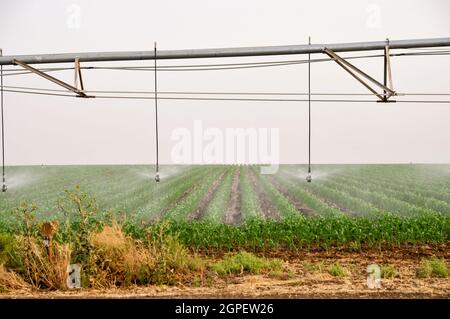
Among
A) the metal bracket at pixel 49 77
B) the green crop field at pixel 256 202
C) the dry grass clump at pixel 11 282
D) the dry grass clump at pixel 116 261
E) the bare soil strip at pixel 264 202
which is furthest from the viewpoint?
the bare soil strip at pixel 264 202

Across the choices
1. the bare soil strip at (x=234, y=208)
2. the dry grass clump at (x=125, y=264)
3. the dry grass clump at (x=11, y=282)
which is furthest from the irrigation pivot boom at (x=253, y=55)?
the bare soil strip at (x=234, y=208)

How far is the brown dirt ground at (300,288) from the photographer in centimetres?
756

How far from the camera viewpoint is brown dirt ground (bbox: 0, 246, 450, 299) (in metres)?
7.56

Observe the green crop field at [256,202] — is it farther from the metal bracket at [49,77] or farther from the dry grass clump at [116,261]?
the metal bracket at [49,77]

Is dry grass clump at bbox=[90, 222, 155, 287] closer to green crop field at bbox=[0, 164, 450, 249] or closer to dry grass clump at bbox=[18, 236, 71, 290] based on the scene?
dry grass clump at bbox=[18, 236, 71, 290]

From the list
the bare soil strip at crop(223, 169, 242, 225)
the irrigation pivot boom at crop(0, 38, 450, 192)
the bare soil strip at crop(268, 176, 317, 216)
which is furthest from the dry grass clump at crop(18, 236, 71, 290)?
the bare soil strip at crop(268, 176, 317, 216)

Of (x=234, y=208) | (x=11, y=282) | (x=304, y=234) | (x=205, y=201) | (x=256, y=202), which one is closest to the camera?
(x=11, y=282)

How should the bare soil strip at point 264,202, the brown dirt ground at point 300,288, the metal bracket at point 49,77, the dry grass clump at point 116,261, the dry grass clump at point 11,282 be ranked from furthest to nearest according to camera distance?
the bare soil strip at point 264,202 < the metal bracket at point 49,77 < the dry grass clump at point 116,261 < the dry grass clump at point 11,282 < the brown dirt ground at point 300,288

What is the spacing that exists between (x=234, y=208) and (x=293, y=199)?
2.54 meters

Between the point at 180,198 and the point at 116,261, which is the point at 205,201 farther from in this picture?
the point at 116,261

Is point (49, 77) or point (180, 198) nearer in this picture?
point (49, 77)

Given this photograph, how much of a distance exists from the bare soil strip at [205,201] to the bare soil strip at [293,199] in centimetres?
211

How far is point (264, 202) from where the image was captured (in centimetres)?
1644

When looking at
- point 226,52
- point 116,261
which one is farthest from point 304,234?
point 226,52
